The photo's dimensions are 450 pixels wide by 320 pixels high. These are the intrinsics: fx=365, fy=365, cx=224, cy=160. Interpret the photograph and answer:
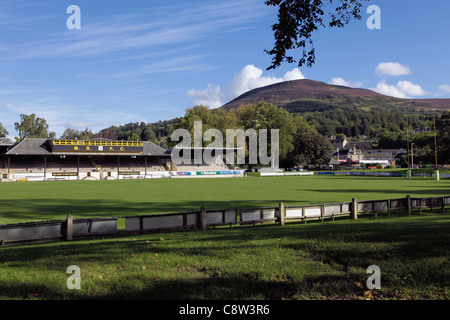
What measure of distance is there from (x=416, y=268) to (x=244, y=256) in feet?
11.1

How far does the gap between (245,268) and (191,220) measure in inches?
273

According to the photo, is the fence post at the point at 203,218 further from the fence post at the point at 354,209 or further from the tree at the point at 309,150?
the tree at the point at 309,150

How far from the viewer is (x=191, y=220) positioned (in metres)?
13.9

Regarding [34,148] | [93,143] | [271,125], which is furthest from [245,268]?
[271,125]

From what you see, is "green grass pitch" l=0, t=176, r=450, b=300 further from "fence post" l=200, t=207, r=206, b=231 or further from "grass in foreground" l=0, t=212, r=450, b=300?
"fence post" l=200, t=207, r=206, b=231

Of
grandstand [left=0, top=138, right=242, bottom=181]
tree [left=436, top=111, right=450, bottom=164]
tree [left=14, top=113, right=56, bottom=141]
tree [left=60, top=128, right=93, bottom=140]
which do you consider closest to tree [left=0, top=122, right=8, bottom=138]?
tree [left=14, top=113, right=56, bottom=141]

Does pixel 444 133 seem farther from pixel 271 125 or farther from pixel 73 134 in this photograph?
pixel 73 134

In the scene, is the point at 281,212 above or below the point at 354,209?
above

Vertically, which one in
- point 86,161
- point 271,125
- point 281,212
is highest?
point 271,125

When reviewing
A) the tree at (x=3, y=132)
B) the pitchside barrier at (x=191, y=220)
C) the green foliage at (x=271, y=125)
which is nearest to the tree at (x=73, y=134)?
the tree at (x=3, y=132)

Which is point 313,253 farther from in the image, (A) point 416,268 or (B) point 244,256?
(A) point 416,268

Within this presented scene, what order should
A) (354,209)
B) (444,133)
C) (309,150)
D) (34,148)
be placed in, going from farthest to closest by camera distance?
(309,150), (444,133), (34,148), (354,209)

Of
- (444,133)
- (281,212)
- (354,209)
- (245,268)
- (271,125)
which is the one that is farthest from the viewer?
(271,125)
